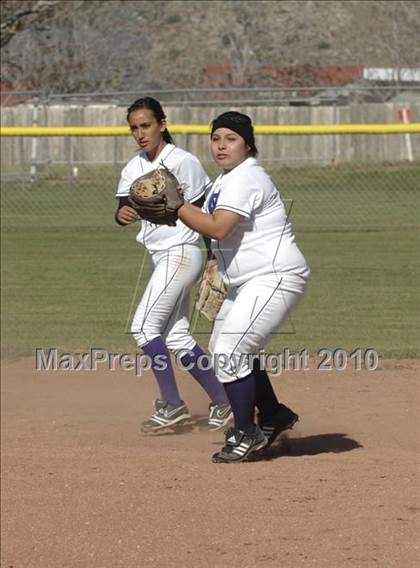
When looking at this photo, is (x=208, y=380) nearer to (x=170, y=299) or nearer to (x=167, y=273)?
(x=170, y=299)

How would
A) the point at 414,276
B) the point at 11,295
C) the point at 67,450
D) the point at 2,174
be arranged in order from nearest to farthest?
1. the point at 67,450
2. the point at 414,276
3. the point at 11,295
4. the point at 2,174

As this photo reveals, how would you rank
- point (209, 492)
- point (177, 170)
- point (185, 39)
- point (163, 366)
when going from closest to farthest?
point (177, 170) < point (209, 492) < point (163, 366) < point (185, 39)

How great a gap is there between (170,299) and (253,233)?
2290mm

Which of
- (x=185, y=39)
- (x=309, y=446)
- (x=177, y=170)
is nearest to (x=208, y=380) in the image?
(x=309, y=446)

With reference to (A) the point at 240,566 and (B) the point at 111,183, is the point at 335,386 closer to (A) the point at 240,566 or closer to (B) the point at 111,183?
(A) the point at 240,566

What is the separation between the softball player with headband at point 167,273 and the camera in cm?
537

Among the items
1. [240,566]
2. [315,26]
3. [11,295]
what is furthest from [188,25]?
[240,566]

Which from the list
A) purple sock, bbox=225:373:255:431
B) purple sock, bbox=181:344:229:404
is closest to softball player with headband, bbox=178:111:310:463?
purple sock, bbox=225:373:255:431

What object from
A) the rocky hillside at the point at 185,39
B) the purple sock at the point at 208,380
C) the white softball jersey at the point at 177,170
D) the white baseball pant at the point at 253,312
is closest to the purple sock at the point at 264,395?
the white baseball pant at the point at 253,312

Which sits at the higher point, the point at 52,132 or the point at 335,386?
the point at 52,132

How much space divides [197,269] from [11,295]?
6.58 meters

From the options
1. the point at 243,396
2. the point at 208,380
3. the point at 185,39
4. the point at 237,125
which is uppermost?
the point at 185,39

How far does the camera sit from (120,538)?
16.9ft

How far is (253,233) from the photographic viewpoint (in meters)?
4.39
